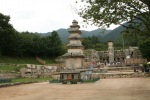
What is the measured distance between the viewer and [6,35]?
193 ft

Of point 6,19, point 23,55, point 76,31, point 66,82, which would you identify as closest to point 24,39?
point 23,55

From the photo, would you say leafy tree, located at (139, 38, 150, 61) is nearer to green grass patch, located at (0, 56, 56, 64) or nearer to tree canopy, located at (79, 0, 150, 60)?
green grass patch, located at (0, 56, 56, 64)

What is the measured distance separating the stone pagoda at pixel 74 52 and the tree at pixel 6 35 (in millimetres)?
18175

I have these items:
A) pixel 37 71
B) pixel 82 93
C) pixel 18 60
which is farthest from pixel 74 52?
pixel 18 60

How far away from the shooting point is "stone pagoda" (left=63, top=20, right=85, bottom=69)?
4316cm

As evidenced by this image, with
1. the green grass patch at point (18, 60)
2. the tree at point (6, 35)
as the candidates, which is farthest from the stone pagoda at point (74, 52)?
the tree at point (6, 35)

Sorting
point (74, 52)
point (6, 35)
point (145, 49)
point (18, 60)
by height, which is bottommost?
point (18, 60)

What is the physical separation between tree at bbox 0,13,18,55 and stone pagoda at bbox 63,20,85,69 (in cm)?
1817

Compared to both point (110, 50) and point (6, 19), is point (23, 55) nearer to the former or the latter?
point (6, 19)

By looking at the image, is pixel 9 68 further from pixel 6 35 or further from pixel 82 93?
pixel 82 93

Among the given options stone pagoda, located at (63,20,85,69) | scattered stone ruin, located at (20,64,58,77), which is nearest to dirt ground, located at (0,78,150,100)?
stone pagoda, located at (63,20,85,69)

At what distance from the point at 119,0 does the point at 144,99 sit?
Result: 20.3ft

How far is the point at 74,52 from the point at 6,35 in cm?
1980

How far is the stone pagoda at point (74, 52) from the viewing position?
43.2 meters
